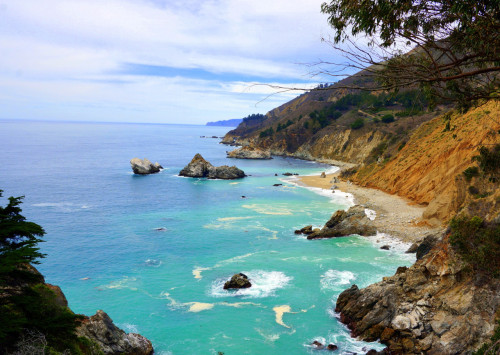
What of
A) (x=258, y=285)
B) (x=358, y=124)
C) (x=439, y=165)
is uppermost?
(x=358, y=124)

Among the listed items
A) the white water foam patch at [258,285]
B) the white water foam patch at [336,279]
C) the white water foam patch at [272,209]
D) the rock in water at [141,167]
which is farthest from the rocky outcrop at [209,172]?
the white water foam patch at [336,279]

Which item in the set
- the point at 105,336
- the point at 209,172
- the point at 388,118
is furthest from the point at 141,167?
the point at 105,336

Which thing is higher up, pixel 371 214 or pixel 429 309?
pixel 371 214

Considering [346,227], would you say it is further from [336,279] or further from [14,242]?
[14,242]

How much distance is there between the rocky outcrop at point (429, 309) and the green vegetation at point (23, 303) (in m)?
15.7

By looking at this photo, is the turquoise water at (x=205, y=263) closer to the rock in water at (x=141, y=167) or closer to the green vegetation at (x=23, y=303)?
the green vegetation at (x=23, y=303)

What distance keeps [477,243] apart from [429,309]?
4344 mm

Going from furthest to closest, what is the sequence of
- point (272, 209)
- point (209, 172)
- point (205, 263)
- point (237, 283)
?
point (209, 172) → point (272, 209) → point (205, 263) → point (237, 283)

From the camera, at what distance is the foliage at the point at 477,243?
56.0ft

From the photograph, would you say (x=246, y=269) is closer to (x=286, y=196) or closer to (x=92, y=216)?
(x=92, y=216)

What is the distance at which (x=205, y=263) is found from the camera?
32.8 metres

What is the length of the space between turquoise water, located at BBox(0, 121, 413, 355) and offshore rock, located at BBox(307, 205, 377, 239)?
155 centimetres

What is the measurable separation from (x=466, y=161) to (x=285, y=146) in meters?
105

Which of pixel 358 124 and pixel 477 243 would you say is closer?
pixel 477 243
